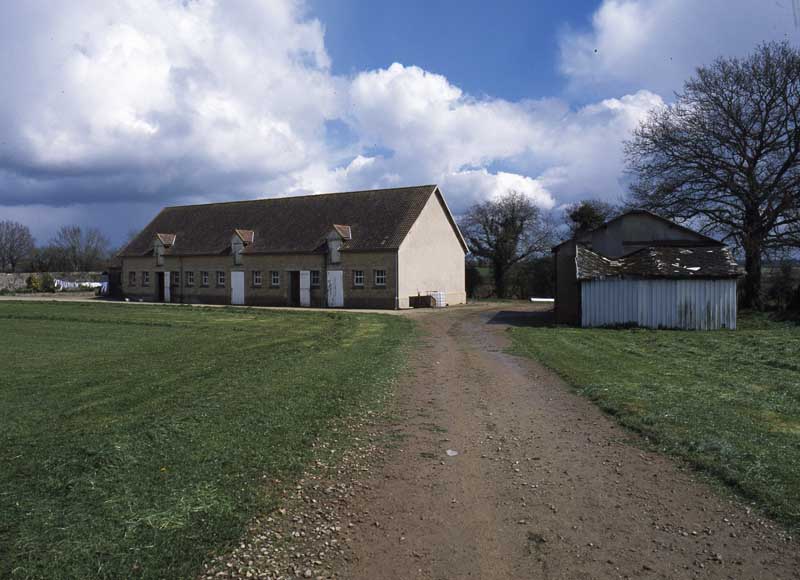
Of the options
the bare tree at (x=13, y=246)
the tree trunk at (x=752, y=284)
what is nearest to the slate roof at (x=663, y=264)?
the tree trunk at (x=752, y=284)

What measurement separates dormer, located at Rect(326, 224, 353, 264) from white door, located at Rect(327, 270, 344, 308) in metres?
0.81

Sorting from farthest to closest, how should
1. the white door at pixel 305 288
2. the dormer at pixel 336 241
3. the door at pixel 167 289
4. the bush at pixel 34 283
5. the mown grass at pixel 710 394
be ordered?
the bush at pixel 34 283, the door at pixel 167 289, the white door at pixel 305 288, the dormer at pixel 336 241, the mown grass at pixel 710 394

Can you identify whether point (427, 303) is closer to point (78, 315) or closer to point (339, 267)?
point (339, 267)

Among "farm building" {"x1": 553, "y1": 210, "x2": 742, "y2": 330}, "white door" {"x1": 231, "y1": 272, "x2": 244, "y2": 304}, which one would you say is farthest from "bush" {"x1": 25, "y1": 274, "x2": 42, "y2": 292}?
"farm building" {"x1": 553, "y1": 210, "x2": 742, "y2": 330}

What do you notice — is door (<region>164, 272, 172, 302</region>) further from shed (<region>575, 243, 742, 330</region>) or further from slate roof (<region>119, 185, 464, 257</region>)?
shed (<region>575, 243, 742, 330</region>)

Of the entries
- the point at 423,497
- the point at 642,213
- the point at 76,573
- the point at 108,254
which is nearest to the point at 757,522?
the point at 423,497

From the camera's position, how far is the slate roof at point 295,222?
3656cm

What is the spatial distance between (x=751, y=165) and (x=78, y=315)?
35.0 meters

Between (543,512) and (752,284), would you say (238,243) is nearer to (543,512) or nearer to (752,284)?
(752,284)

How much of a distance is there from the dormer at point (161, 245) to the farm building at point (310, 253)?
78 mm

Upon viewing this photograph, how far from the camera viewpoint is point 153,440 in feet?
22.8

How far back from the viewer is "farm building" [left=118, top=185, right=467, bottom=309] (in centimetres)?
A: 3556

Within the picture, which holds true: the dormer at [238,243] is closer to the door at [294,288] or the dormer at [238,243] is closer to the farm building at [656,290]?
the door at [294,288]

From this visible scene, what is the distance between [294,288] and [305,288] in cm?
119
